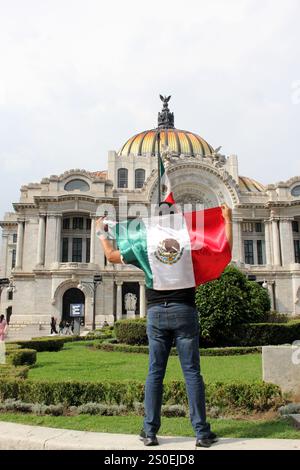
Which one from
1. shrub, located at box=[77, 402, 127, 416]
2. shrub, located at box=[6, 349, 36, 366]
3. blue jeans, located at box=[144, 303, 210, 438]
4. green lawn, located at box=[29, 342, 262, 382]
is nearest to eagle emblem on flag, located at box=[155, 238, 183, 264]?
blue jeans, located at box=[144, 303, 210, 438]

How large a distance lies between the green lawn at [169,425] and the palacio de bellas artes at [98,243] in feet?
120

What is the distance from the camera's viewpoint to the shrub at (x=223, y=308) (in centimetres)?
1941

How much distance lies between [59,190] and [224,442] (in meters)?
44.8

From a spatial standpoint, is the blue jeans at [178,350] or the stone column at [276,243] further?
the stone column at [276,243]

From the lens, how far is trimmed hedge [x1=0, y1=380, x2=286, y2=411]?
7.17 m

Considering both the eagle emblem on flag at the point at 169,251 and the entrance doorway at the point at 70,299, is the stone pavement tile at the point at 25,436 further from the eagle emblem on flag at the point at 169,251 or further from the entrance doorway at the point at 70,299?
the entrance doorway at the point at 70,299

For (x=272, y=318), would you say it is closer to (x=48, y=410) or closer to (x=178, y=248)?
(x=48, y=410)

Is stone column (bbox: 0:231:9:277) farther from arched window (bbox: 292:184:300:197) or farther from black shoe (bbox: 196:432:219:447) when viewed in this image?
black shoe (bbox: 196:432:219:447)

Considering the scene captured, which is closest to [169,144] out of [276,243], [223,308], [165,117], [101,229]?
[165,117]

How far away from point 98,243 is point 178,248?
139 ft

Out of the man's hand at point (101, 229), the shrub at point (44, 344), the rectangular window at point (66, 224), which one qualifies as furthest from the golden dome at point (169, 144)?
the man's hand at point (101, 229)

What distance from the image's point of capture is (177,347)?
539 centimetres

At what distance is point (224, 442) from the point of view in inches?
196
